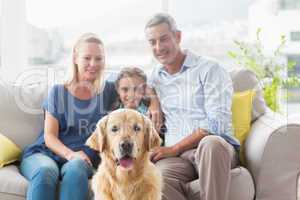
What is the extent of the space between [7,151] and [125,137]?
87cm

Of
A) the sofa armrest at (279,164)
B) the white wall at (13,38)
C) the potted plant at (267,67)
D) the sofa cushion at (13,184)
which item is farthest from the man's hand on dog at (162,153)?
the white wall at (13,38)

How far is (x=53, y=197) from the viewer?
2.21m

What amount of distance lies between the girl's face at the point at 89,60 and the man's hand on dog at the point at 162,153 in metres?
0.53

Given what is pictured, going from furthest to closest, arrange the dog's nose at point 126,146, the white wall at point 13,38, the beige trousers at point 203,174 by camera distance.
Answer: the white wall at point 13,38 → the beige trousers at point 203,174 → the dog's nose at point 126,146

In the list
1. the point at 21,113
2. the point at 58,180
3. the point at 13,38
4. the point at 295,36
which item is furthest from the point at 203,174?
the point at 13,38

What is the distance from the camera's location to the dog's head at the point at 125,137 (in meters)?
1.99

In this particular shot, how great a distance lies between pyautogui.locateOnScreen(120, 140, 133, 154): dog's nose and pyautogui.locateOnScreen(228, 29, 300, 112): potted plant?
1523 mm

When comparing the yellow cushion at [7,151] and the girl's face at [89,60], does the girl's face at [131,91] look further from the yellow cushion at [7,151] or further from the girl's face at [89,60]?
the yellow cushion at [7,151]

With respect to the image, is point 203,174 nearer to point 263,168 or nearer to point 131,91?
point 263,168

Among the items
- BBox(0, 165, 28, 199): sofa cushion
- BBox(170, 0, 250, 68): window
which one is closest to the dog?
BBox(0, 165, 28, 199): sofa cushion

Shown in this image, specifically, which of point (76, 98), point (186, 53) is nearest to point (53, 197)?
point (76, 98)

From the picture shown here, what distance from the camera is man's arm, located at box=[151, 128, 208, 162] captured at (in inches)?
96.7

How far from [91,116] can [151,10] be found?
1.52 meters

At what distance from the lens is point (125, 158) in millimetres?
2012
